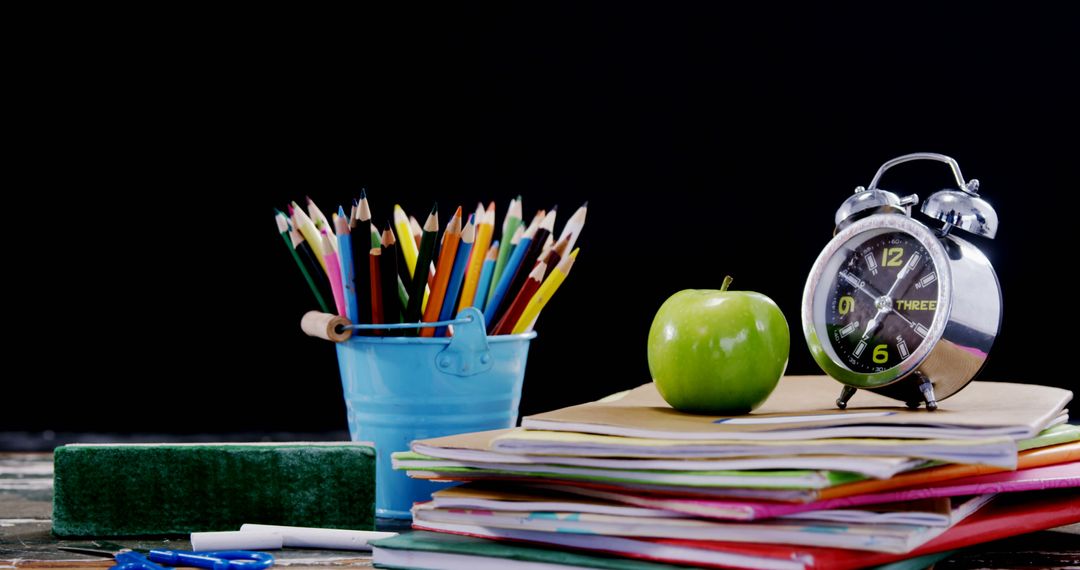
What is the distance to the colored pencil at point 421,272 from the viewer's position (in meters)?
→ 0.94

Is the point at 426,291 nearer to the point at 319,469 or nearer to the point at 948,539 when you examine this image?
the point at 319,469

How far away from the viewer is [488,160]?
1.74 meters

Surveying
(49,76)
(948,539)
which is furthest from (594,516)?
(49,76)

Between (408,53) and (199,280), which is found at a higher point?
(408,53)

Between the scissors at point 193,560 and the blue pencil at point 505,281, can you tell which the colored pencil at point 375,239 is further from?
the scissors at point 193,560

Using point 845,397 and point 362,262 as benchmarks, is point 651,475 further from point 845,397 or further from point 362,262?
point 362,262

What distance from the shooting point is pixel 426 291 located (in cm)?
101

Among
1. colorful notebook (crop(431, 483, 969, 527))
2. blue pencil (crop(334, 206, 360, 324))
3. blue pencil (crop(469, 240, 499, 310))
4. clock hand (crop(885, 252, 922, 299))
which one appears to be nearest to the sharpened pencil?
blue pencil (crop(469, 240, 499, 310))

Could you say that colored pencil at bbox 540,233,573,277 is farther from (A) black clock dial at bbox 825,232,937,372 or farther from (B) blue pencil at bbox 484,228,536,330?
(A) black clock dial at bbox 825,232,937,372

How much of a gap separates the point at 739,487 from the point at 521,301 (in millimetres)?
354

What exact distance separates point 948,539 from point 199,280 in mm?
1259

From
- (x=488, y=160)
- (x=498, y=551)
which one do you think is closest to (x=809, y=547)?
(x=498, y=551)

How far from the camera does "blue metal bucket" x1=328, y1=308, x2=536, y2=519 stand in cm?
93

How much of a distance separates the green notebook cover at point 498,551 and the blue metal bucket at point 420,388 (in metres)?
0.18
